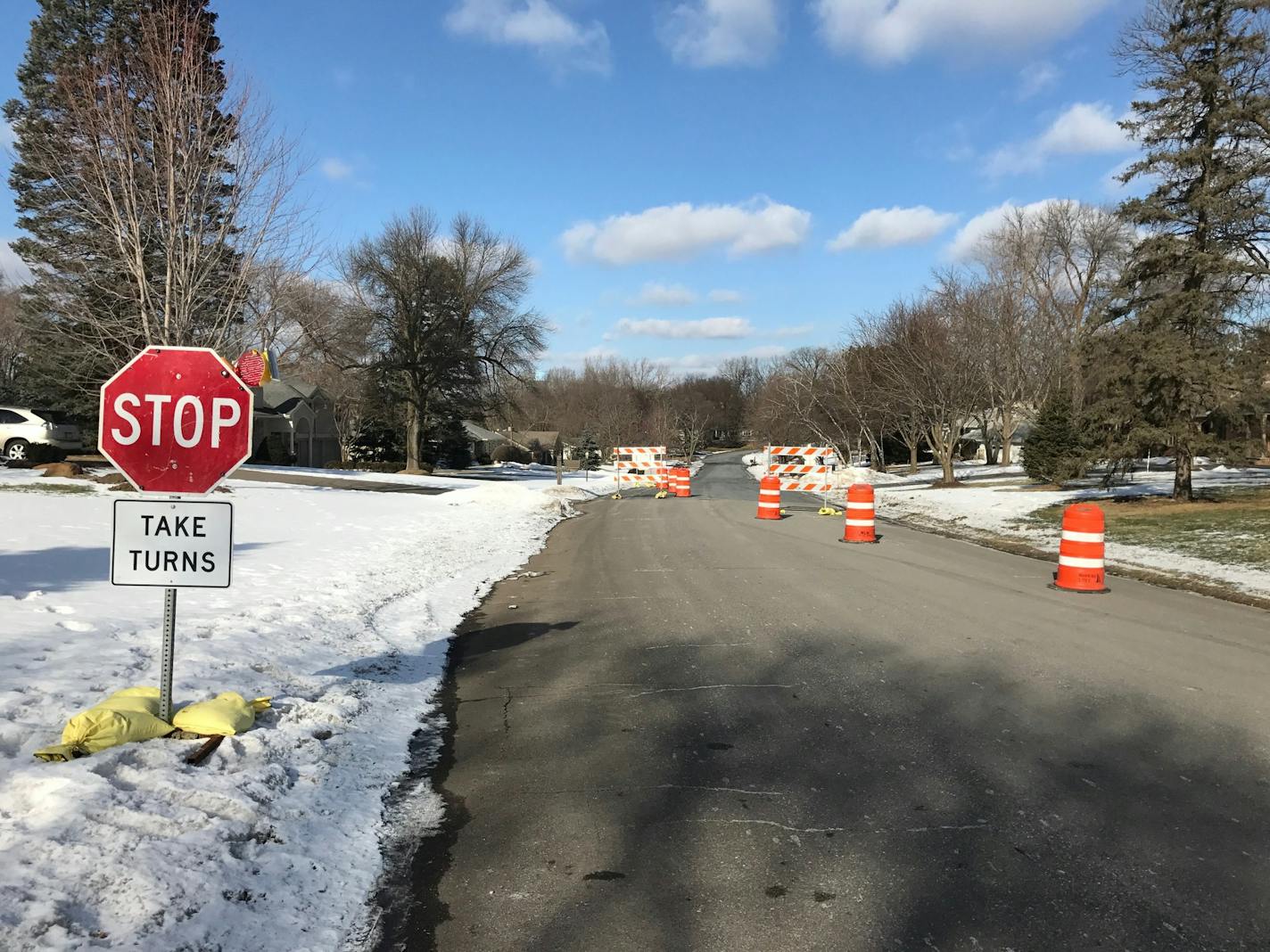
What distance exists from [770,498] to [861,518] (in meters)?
5.15

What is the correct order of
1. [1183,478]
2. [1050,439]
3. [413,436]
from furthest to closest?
[413,436] < [1050,439] < [1183,478]

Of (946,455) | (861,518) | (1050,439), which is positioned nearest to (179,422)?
(861,518)

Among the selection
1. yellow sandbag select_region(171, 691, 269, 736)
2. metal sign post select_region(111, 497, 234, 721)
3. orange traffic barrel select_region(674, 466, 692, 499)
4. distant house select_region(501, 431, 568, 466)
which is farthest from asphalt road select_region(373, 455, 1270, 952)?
distant house select_region(501, 431, 568, 466)

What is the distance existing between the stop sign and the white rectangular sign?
0.41ft

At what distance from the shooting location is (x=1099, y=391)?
21.8m

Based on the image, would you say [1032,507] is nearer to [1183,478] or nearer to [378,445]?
[1183,478]

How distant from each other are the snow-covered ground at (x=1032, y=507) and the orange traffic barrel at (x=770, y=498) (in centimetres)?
393

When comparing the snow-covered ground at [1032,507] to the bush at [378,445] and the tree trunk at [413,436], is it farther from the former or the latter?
the bush at [378,445]

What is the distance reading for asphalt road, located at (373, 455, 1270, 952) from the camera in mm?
3330

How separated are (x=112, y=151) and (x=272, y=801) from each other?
60.6ft

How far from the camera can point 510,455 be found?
89500mm

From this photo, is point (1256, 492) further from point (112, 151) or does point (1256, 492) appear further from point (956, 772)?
point (112, 151)

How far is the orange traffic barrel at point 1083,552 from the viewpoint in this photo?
1073 cm

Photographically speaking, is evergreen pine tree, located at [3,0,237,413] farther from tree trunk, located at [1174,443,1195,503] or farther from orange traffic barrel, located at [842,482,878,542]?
tree trunk, located at [1174,443,1195,503]
